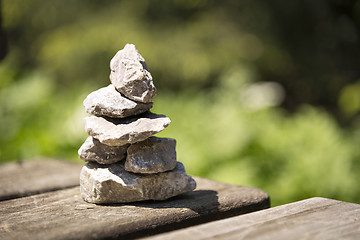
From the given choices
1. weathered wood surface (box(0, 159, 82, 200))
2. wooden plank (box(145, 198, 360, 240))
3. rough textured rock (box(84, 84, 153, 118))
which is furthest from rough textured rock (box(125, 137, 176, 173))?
weathered wood surface (box(0, 159, 82, 200))

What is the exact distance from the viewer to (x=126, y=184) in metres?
1.63

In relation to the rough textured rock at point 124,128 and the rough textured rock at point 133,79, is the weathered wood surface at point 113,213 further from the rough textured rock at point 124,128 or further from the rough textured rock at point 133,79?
the rough textured rock at point 133,79

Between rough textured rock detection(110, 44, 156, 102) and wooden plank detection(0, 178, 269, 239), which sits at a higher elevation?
rough textured rock detection(110, 44, 156, 102)

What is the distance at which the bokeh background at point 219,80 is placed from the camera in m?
4.00

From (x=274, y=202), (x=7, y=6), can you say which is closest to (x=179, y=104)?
(x=274, y=202)

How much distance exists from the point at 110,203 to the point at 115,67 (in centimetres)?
55

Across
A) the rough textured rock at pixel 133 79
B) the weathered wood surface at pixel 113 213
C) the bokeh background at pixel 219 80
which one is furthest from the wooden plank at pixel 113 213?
the bokeh background at pixel 219 80

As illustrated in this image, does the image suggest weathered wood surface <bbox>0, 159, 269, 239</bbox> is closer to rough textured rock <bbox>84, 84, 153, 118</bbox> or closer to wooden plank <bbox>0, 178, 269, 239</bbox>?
wooden plank <bbox>0, 178, 269, 239</bbox>

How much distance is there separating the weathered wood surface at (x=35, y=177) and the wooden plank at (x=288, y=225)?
3.21 feet

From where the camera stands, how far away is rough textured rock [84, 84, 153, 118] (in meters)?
1.60

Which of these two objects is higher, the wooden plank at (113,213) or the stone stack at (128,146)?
the stone stack at (128,146)

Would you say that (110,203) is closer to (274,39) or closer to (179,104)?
(179,104)

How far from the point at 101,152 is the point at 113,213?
27cm

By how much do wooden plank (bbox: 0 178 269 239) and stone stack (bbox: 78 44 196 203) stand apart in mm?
62
